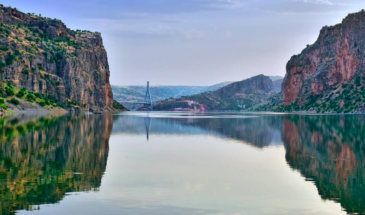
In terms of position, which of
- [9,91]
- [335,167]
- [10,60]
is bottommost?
[335,167]

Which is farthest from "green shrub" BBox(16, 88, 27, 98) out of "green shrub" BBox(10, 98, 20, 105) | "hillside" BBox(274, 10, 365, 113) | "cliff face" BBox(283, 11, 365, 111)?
"cliff face" BBox(283, 11, 365, 111)

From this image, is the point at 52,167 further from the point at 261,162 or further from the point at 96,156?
the point at 261,162

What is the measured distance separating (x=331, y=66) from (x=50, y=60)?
334 ft

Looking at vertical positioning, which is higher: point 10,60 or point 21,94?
point 10,60

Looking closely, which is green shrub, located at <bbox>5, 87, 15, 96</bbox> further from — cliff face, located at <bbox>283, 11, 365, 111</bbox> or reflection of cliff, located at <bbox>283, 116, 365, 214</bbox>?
cliff face, located at <bbox>283, 11, 365, 111</bbox>

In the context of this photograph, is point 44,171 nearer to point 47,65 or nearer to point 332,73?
point 47,65

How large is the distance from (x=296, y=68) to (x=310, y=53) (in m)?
10.1

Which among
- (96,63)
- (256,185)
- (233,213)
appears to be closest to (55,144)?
(256,185)

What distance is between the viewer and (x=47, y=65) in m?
145

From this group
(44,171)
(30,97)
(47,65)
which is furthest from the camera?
(47,65)

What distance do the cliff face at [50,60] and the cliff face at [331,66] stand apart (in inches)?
3281

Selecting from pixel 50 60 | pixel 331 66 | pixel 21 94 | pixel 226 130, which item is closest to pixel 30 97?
pixel 21 94

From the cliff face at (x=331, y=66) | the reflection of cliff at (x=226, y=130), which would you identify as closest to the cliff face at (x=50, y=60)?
the reflection of cliff at (x=226, y=130)

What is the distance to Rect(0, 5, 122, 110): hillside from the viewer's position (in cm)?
11519
